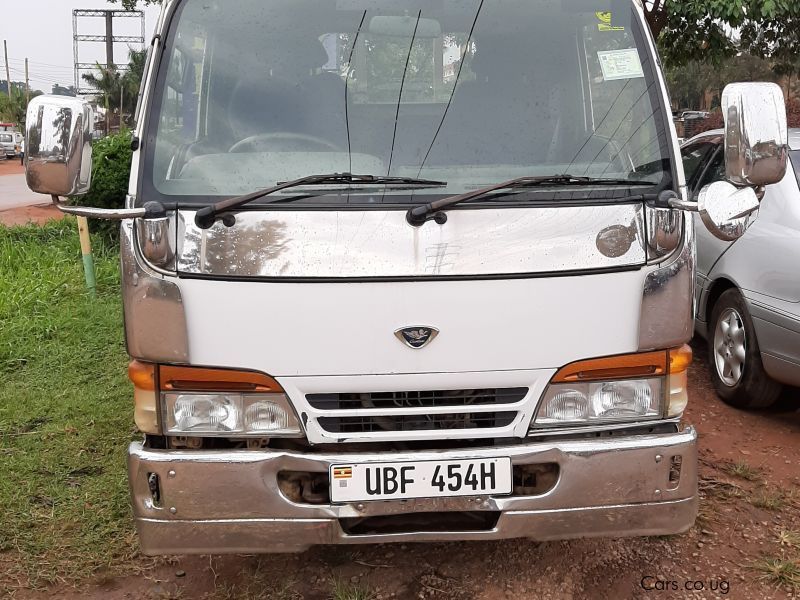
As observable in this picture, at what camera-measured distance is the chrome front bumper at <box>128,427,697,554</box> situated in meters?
2.40

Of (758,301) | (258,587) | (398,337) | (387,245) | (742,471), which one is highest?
(387,245)

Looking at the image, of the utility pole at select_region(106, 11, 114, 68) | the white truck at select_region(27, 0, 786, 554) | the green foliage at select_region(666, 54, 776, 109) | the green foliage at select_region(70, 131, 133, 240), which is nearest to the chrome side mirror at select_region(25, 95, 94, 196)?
the white truck at select_region(27, 0, 786, 554)

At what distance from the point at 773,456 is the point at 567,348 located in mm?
2213

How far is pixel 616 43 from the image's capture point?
287 cm

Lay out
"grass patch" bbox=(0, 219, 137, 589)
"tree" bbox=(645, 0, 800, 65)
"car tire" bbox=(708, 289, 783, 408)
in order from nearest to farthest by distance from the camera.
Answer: "grass patch" bbox=(0, 219, 137, 589) → "car tire" bbox=(708, 289, 783, 408) → "tree" bbox=(645, 0, 800, 65)

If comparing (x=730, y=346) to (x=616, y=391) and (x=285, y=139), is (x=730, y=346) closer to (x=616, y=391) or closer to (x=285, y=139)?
(x=616, y=391)

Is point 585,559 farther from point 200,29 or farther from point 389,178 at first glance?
point 200,29

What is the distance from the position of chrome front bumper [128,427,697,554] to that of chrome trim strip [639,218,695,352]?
1.05 feet

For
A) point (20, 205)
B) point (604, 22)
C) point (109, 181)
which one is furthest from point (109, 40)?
point (604, 22)

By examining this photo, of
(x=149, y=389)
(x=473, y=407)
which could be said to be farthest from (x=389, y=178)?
(x=149, y=389)

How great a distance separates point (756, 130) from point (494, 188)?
2.64 feet

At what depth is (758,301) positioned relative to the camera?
425 centimetres

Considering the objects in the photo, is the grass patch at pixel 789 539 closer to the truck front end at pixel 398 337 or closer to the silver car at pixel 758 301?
the truck front end at pixel 398 337

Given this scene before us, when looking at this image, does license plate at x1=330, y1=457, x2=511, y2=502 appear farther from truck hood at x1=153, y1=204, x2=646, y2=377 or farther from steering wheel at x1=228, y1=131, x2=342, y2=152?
steering wheel at x1=228, y1=131, x2=342, y2=152
